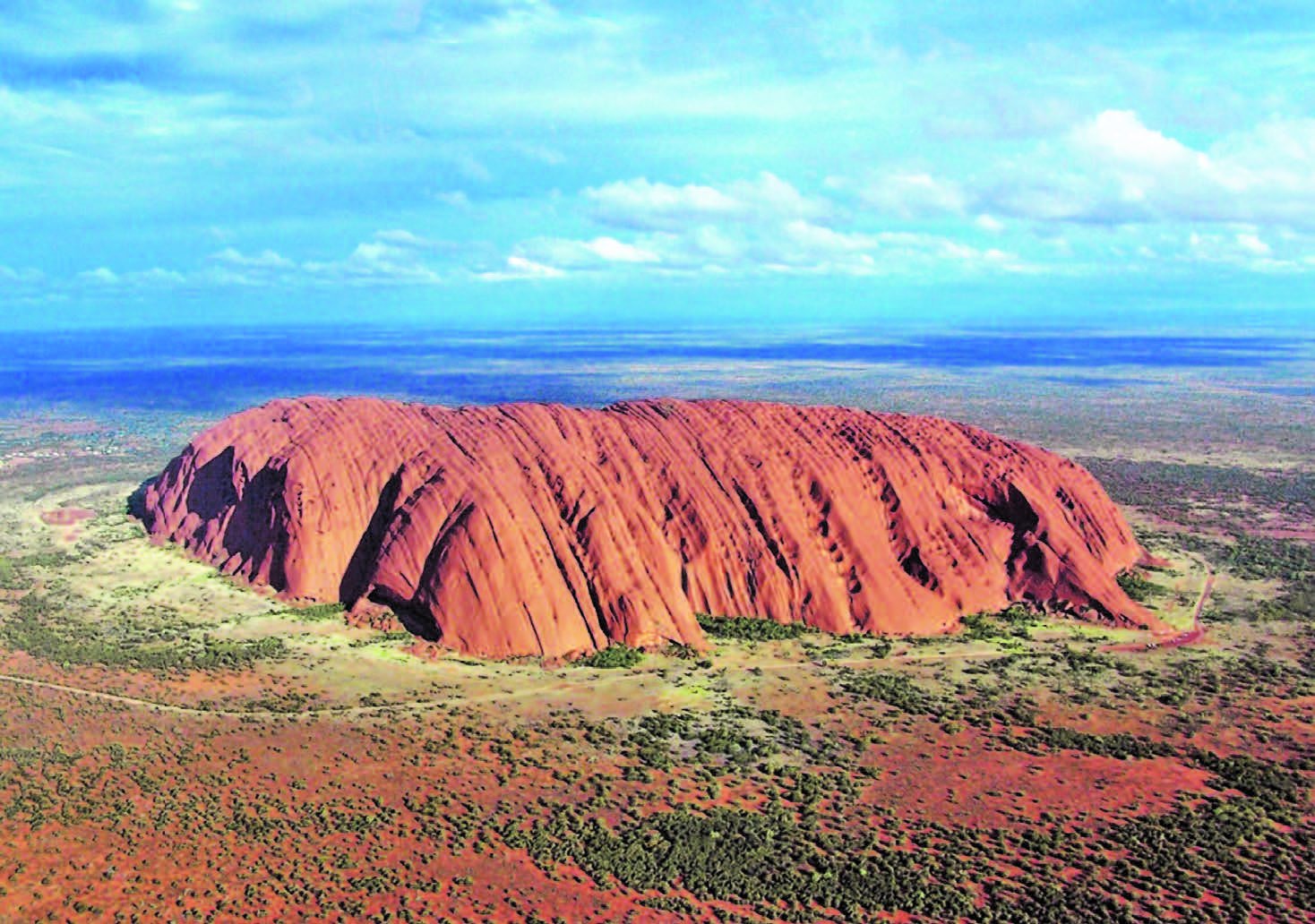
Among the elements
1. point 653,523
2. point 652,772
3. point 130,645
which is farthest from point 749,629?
point 130,645

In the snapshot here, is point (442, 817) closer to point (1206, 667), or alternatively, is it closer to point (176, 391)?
point (1206, 667)

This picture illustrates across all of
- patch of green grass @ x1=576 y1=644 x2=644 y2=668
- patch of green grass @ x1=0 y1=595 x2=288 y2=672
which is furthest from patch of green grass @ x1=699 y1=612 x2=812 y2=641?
patch of green grass @ x1=0 y1=595 x2=288 y2=672

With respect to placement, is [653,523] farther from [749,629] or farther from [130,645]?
[130,645]

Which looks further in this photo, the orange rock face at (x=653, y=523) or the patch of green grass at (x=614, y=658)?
the orange rock face at (x=653, y=523)

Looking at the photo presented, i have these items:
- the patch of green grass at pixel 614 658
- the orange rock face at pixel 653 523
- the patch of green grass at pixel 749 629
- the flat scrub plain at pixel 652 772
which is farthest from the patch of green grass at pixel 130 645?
the patch of green grass at pixel 749 629

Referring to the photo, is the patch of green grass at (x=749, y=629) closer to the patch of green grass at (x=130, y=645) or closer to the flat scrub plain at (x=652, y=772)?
the flat scrub plain at (x=652, y=772)

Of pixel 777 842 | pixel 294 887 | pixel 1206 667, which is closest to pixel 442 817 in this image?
pixel 294 887

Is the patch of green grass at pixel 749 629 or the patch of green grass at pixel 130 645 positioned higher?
the patch of green grass at pixel 749 629
